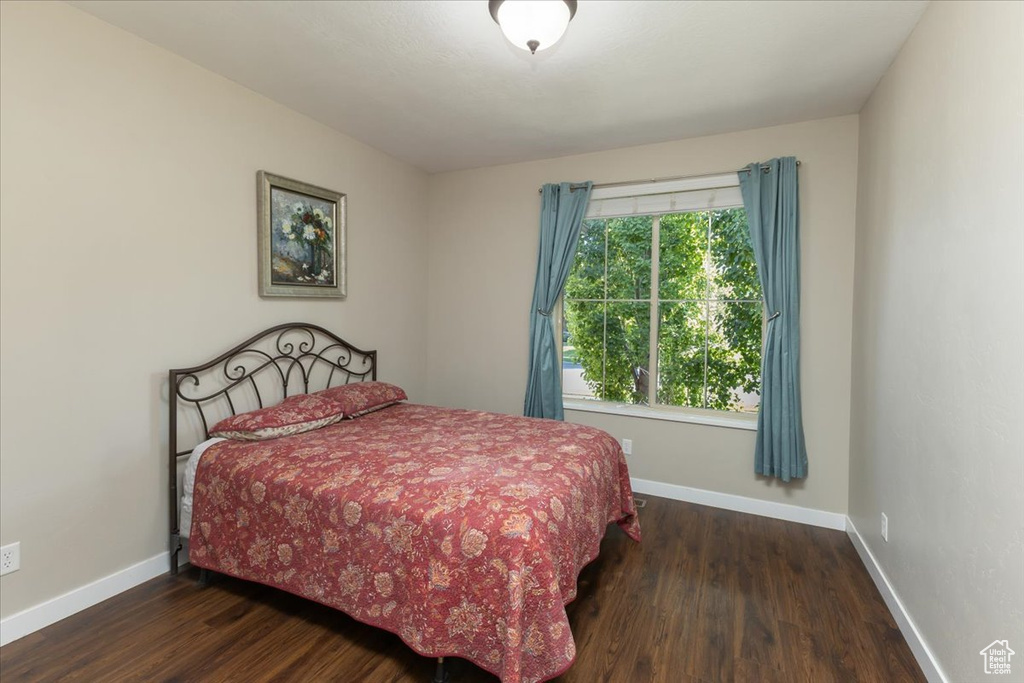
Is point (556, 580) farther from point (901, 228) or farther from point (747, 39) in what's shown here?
point (747, 39)

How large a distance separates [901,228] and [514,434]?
2.08 metres

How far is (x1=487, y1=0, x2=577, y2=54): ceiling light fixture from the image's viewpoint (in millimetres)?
1714

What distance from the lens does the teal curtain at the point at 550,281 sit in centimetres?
377

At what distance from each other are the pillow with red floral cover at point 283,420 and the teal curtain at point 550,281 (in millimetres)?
1554

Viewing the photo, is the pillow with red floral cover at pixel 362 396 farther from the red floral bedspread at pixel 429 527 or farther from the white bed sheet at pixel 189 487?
the white bed sheet at pixel 189 487

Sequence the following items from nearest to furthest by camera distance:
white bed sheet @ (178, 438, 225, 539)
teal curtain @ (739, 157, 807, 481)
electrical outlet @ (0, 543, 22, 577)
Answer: electrical outlet @ (0, 543, 22, 577), white bed sheet @ (178, 438, 225, 539), teal curtain @ (739, 157, 807, 481)

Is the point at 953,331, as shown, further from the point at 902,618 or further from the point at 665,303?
the point at 665,303

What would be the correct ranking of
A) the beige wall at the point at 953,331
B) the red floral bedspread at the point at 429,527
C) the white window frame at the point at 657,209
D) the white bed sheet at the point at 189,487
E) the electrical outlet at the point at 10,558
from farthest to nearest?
the white window frame at the point at 657,209
the white bed sheet at the point at 189,487
the electrical outlet at the point at 10,558
the red floral bedspread at the point at 429,527
the beige wall at the point at 953,331

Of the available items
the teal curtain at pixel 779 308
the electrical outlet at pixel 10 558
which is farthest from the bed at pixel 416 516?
the teal curtain at pixel 779 308

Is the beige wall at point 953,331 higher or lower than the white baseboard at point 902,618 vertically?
higher

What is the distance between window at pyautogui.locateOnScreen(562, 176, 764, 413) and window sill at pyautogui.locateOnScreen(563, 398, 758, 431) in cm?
5

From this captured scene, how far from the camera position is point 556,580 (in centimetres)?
164

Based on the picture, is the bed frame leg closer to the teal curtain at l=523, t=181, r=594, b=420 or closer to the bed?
the bed

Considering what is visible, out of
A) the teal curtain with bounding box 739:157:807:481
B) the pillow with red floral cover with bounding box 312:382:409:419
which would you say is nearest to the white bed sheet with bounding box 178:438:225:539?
the pillow with red floral cover with bounding box 312:382:409:419
